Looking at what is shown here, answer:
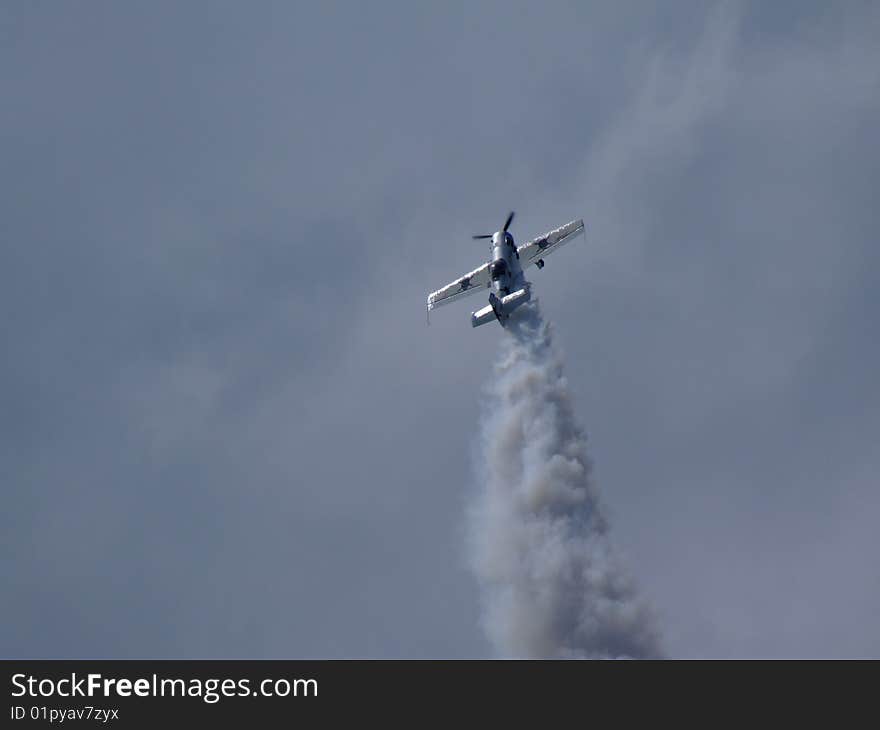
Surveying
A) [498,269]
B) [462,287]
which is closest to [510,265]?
[498,269]

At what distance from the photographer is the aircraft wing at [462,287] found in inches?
6398

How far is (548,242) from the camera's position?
524 feet

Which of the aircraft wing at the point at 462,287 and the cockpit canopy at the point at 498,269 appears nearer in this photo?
the cockpit canopy at the point at 498,269

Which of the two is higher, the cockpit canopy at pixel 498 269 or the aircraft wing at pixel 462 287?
the aircraft wing at pixel 462 287

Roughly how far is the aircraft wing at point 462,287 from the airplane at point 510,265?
4.35 feet

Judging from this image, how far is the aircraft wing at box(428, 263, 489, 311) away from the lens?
162 meters

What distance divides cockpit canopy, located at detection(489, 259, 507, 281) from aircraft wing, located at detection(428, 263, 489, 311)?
8649mm

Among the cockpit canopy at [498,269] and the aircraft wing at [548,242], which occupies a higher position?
the aircraft wing at [548,242]

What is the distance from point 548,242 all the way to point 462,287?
8398mm
